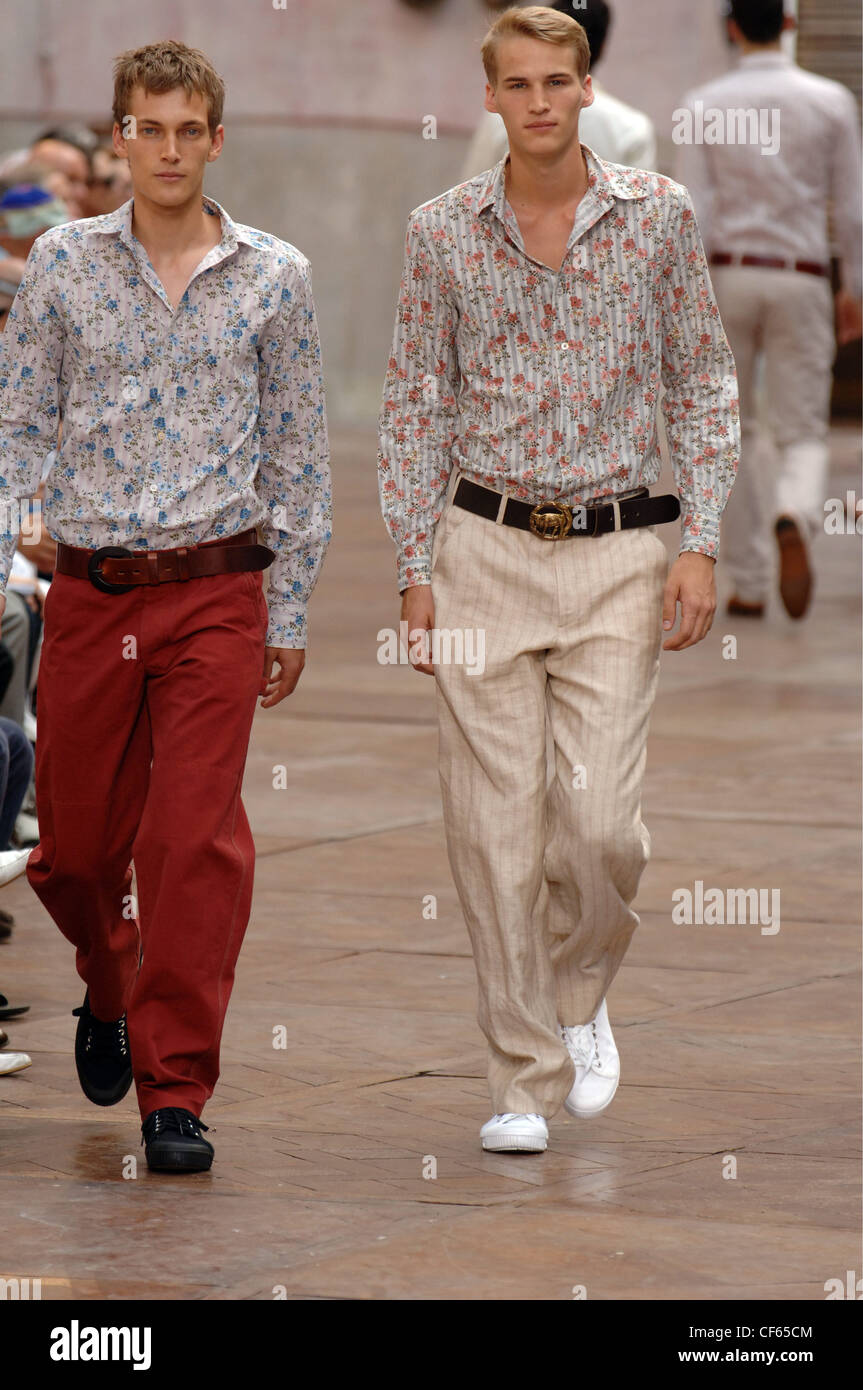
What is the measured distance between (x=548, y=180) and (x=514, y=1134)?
1.74m

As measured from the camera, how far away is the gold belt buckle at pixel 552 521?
486 centimetres

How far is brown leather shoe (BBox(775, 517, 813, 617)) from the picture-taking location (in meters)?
11.3

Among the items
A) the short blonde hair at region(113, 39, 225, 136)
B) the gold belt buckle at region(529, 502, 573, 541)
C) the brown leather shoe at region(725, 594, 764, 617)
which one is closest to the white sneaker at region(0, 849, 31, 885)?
the gold belt buckle at region(529, 502, 573, 541)

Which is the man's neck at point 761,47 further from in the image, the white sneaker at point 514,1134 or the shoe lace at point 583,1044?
the white sneaker at point 514,1134

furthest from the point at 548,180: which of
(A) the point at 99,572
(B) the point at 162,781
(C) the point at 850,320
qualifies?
(C) the point at 850,320

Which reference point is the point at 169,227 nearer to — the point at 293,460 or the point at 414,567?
the point at 293,460

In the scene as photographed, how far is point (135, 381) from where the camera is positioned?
15.6 feet

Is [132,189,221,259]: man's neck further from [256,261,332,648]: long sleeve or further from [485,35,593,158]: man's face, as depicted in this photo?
[485,35,593,158]: man's face

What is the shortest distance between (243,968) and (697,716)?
3.84m

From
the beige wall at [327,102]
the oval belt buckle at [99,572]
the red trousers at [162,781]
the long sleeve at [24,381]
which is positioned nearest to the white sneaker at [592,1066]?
the red trousers at [162,781]

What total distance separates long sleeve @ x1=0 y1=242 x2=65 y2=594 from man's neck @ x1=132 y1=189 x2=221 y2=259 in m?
0.19

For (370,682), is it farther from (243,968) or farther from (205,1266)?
(205,1266)

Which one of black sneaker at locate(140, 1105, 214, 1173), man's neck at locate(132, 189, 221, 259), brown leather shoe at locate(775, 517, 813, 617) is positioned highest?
man's neck at locate(132, 189, 221, 259)
